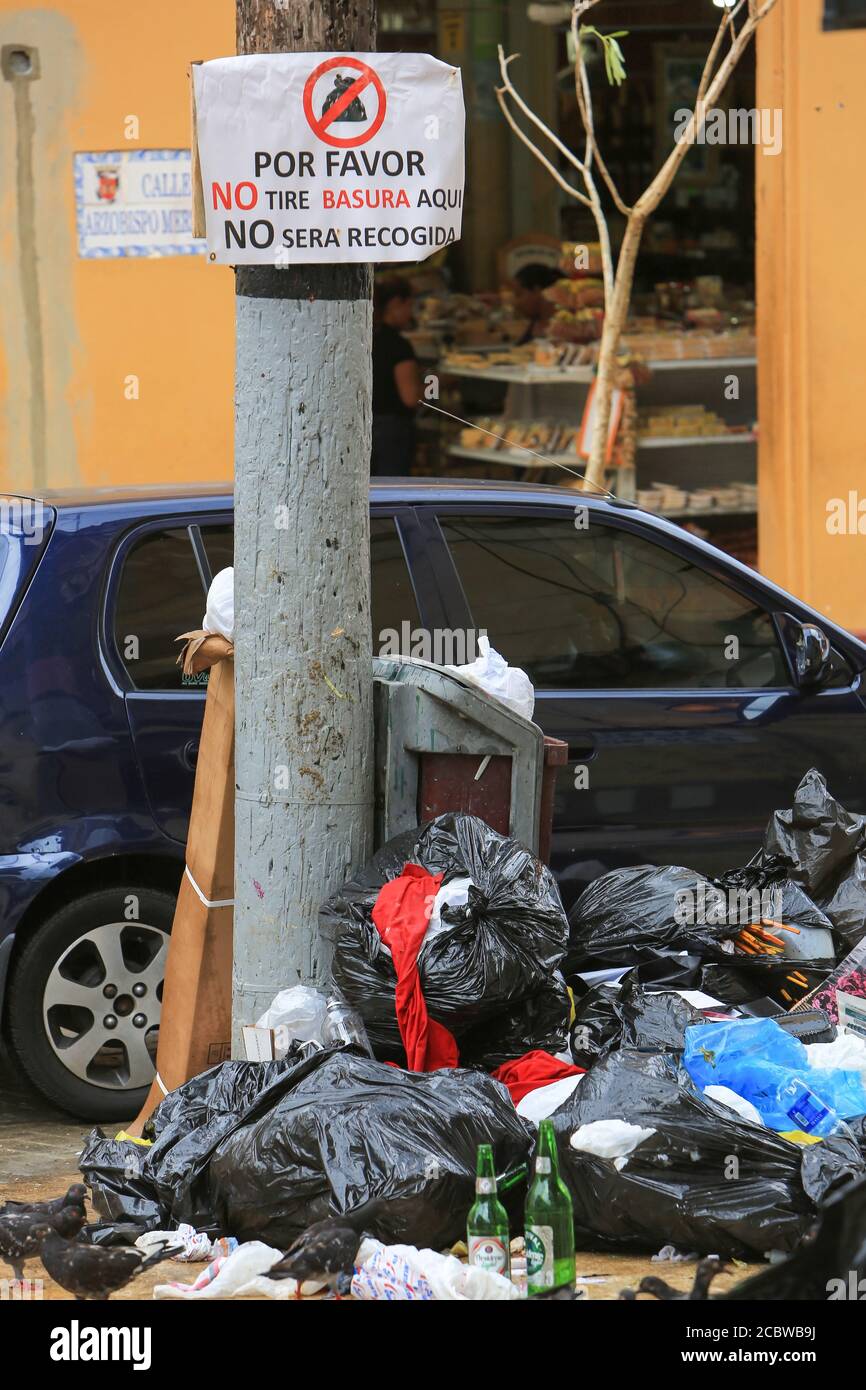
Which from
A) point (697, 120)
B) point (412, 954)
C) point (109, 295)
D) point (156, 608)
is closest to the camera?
point (412, 954)

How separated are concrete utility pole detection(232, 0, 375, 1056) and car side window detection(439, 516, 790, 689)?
140cm

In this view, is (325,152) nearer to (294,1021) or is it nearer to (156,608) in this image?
(156,608)

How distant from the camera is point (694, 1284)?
12.3 feet

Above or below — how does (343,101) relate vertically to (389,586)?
above

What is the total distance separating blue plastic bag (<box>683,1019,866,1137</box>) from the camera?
443cm

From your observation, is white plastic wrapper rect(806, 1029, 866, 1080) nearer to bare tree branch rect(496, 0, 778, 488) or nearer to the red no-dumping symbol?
the red no-dumping symbol

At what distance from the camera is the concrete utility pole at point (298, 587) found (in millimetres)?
4652

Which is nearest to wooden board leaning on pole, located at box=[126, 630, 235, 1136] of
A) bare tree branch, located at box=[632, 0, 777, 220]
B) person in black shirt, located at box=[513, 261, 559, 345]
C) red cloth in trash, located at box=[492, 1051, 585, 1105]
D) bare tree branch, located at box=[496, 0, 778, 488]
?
red cloth in trash, located at box=[492, 1051, 585, 1105]

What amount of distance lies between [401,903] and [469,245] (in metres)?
8.29

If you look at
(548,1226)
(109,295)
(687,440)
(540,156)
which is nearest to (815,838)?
(548,1226)

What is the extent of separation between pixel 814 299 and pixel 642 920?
5.98m

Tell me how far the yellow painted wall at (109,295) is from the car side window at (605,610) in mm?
4419

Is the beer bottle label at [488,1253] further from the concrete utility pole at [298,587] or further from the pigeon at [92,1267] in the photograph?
the concrete utility pole at [298,587]
